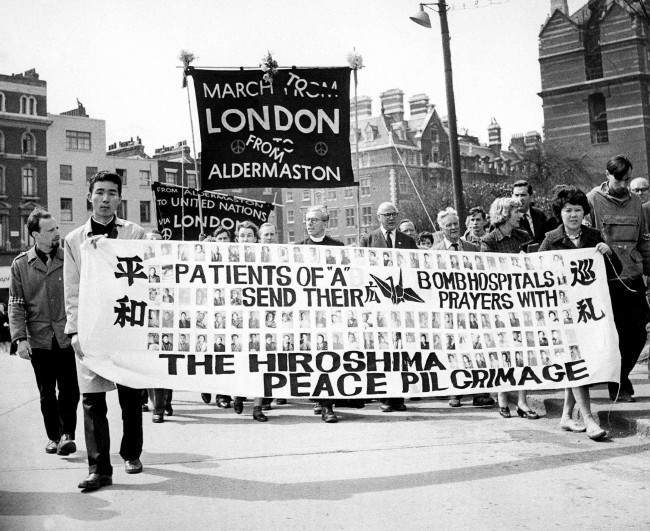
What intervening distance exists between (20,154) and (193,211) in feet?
148

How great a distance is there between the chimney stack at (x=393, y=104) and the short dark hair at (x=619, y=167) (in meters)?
86.0

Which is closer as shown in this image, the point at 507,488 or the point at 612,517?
the point at 612,517

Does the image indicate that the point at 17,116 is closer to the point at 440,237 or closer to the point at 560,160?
the point at 560,160

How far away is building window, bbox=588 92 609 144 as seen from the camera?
5719cm

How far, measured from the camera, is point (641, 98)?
5475 centimetres

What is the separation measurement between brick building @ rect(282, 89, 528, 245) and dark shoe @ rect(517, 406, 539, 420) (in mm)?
75765

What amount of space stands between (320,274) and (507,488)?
2102 millimetres

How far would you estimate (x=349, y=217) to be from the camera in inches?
3499

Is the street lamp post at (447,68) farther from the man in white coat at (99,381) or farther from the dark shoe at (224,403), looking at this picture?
the man in white coat at (99,381)

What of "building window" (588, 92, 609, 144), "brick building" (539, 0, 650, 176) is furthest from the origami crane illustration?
"building window" (588, 92, 609, 144)

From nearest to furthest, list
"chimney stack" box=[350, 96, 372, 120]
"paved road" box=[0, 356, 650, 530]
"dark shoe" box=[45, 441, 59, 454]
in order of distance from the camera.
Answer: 1. "paved road" box=[0, 356, 650, 530]
2. "dark shoe" box=[45, 441, 59, 454]
3. "chimney stack" box=[350, 96, 372, 120]

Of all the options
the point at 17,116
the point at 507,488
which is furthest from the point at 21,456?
the point at 17,116

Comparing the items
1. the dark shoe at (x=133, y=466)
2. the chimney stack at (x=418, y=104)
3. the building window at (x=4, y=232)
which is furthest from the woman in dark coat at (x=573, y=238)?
the chimney stack at (x=418, y=104)

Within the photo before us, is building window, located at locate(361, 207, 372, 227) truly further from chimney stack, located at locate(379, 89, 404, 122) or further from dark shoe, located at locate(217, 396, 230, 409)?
dark shoe, located at locate(217, 396, 230, 409)
